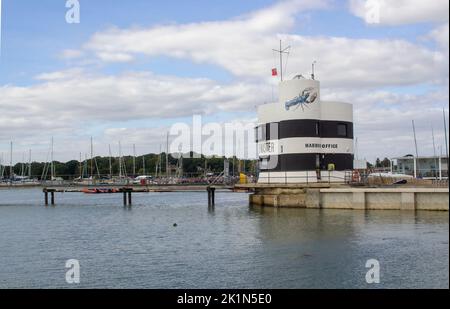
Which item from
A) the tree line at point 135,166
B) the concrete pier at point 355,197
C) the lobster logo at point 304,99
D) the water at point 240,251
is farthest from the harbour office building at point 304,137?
the tree line at point 135,166

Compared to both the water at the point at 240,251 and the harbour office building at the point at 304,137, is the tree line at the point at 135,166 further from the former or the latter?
the water at the point at 240,251

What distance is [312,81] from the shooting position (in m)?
49.1

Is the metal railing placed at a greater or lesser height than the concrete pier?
greater

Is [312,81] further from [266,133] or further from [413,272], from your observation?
[413,272]

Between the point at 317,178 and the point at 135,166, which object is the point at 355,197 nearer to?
the point at 317,178

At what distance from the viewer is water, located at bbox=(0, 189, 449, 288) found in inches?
822

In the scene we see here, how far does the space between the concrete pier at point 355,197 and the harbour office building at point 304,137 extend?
1.45m

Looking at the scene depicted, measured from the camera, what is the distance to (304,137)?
48969 millimetres

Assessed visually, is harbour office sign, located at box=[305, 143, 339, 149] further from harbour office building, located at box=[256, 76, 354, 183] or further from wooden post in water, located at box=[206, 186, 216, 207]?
wooden post in water, located at box=[206, 186, 216, 207]

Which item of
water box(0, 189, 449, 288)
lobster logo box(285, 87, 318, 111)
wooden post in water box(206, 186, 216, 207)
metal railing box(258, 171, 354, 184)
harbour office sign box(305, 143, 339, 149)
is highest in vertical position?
lobster logo box(285, 87, 318, 111)

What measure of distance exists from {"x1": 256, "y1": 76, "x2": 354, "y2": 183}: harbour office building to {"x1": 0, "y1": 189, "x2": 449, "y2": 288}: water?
6.82 metres

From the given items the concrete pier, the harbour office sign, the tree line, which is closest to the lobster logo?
the harbour office sign

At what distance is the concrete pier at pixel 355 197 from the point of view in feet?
132

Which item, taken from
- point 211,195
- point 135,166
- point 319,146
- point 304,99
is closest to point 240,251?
point 319,146
